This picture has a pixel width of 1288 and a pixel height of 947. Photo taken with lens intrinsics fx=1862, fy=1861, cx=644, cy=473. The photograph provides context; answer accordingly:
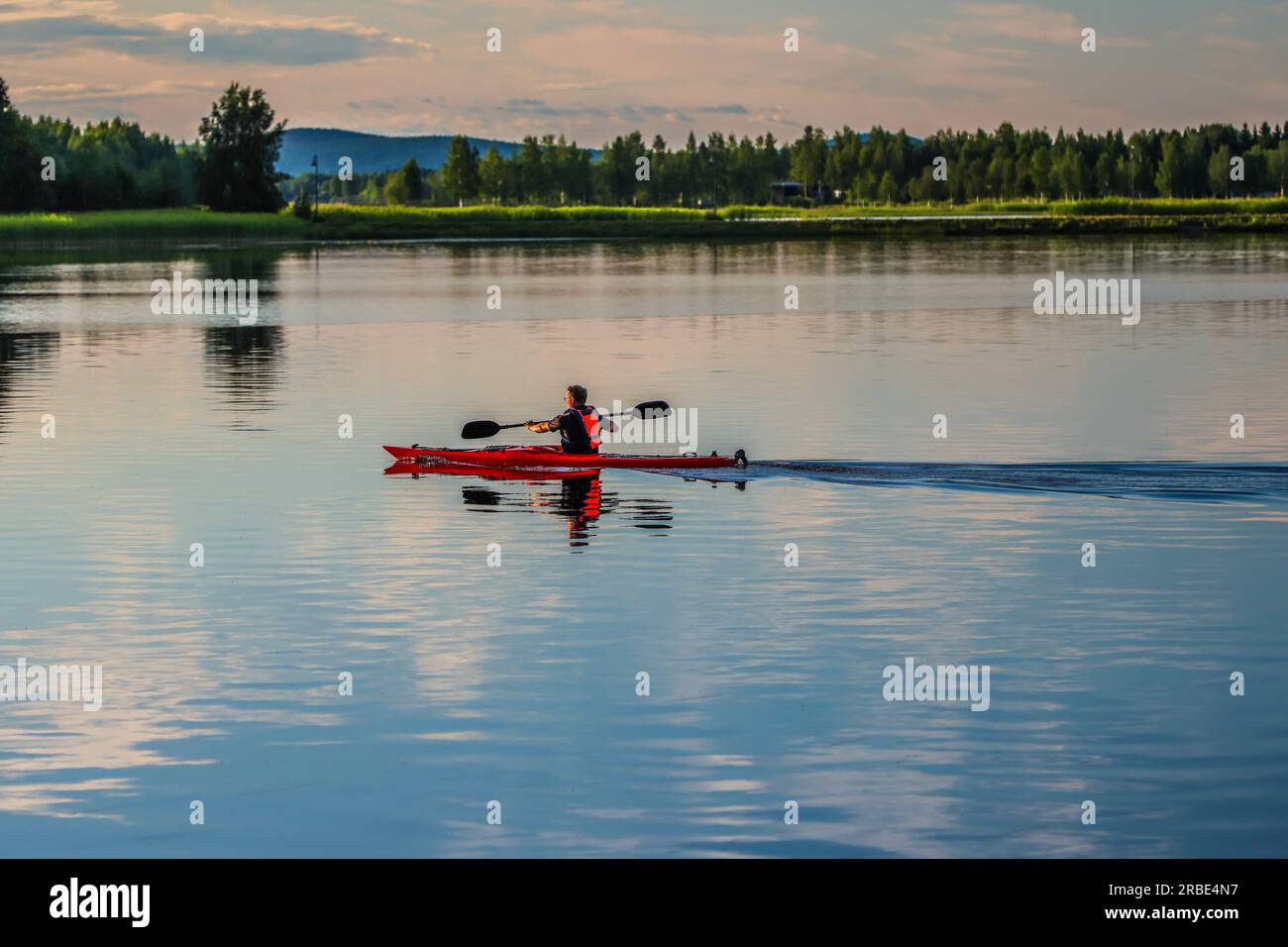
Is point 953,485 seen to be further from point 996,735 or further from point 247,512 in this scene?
point 996,735

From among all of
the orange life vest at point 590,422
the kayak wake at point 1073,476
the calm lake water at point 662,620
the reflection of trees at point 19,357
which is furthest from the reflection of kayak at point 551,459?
the reflection of trees at point 19,357

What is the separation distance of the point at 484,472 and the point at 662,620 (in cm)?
1274

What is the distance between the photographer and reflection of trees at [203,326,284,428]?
147 feet

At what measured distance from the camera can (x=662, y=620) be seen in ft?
66.1

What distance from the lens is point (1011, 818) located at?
13.7 m

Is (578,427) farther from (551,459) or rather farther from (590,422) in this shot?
(551,459)

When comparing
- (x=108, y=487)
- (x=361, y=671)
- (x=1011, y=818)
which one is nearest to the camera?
(x=1011, y=818)

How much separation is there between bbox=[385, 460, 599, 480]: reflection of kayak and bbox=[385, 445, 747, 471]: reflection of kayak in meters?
0.09

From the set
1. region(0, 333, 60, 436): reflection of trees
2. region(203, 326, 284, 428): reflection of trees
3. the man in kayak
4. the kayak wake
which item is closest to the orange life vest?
the man in kayak

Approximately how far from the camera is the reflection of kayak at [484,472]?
31.8 metres

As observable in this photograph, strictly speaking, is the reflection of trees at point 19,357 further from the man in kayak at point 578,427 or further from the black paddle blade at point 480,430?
the man in kayak at point 578,427

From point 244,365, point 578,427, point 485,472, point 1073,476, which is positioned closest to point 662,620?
point 578,427
